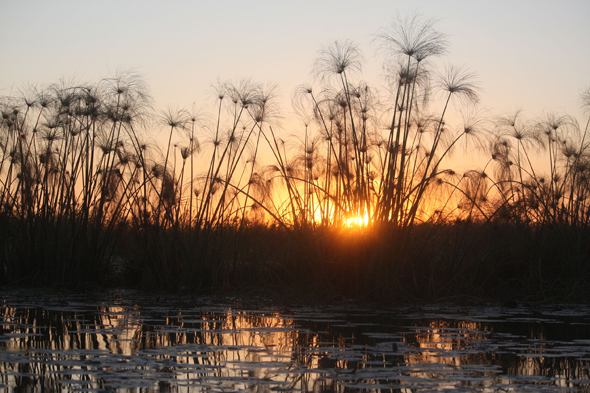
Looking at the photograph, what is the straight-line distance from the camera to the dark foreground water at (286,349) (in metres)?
2.45

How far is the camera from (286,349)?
3225 millimetres

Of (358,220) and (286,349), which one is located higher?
(358,220)

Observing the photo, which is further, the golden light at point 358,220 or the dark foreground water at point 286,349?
the golden light at point 358,220

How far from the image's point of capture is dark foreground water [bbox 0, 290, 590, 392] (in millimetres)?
2447

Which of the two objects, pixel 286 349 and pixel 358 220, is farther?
pixel 358 220

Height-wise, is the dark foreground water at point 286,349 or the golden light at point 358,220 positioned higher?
the golden light at point 358,220

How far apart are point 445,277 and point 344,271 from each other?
1105 mm

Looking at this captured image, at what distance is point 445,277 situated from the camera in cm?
626

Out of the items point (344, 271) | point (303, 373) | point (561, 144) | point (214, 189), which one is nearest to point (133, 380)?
point (303, 373)

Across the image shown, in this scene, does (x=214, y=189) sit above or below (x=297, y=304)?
above

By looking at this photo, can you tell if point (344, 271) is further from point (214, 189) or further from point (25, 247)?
point (25, 247)

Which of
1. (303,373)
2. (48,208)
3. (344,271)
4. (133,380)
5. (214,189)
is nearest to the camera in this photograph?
(133,380)

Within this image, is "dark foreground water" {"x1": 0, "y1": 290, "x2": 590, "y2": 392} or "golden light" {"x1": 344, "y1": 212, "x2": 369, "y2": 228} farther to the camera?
"golden light" {"x1": 344, "y1": 212, "x2": 369, "y2": 228}

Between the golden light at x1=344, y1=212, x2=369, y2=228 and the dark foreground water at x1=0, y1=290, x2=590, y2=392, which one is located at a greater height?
the golden light at x1=344, y1=212, x2=369, y2=228
